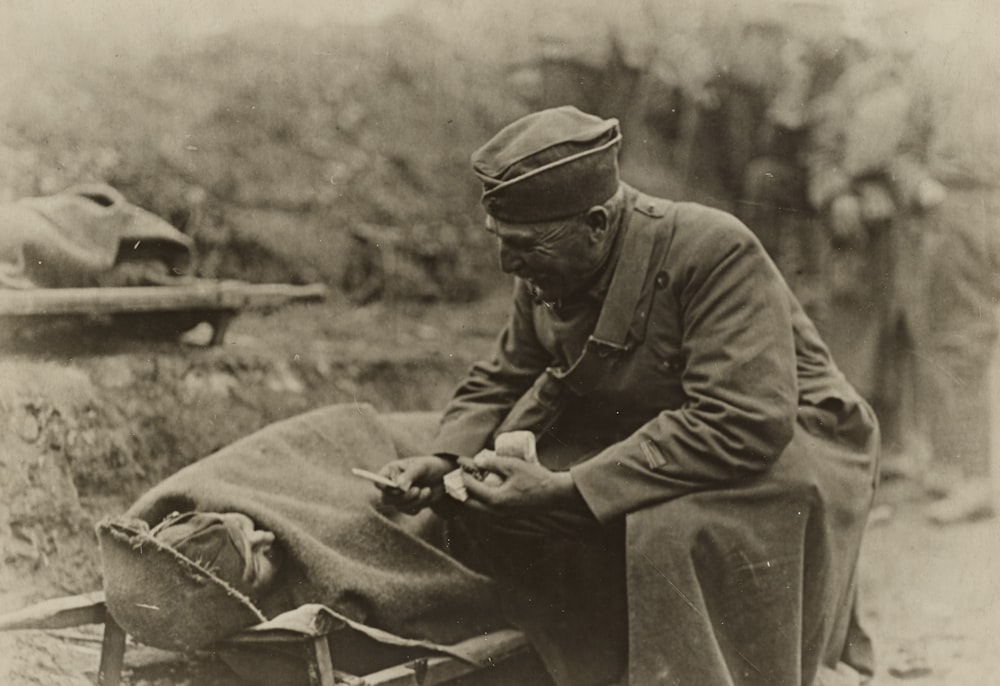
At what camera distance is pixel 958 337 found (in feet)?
12.7

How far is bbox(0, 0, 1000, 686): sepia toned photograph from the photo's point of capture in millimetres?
2641

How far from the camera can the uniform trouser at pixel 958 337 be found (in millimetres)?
3711

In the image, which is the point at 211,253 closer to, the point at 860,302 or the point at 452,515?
the point at 452,515

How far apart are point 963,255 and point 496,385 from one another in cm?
170

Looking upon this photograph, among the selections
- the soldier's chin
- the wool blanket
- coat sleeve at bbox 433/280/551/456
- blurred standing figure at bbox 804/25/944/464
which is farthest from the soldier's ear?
blurred standing figure at bbox 804/25/944/464

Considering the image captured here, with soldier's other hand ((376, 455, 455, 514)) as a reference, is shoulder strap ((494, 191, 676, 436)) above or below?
above

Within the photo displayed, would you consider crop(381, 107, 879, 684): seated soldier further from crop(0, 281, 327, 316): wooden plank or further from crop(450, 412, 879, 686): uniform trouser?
crop(0, 281, 327, 316): wooden plank

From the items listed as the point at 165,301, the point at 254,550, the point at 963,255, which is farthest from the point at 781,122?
the point at 254,550

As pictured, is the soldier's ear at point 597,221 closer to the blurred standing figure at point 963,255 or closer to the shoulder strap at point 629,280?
the shoulder strap at point 629,280

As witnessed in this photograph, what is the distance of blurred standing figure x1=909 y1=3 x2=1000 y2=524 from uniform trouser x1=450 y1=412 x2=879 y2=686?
102 cm

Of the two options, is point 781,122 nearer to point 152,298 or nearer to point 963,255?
point 963,255

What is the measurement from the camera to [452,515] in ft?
9.82

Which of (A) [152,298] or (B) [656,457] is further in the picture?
(A) [152,298]

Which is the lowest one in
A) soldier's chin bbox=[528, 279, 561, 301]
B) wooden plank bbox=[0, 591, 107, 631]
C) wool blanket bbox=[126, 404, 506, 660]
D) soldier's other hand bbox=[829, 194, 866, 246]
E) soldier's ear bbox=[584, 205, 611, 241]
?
wooden plank bbox=[0, 591, 107, 631]
